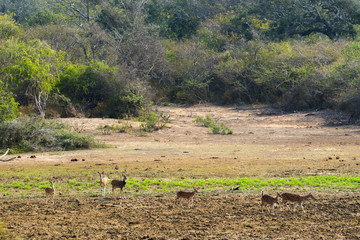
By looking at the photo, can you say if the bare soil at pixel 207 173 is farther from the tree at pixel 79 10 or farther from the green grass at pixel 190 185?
the tree at pixel 79 10

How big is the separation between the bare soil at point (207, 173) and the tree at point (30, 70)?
2405 millimetres

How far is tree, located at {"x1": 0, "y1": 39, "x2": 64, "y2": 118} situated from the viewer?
28.3 m

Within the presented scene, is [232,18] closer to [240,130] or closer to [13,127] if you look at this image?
[240,130]

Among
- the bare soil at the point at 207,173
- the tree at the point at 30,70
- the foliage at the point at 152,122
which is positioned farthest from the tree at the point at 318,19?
the tree at the point at 30,70

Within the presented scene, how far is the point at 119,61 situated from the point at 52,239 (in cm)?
3361

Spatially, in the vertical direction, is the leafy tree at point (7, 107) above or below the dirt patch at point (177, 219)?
below

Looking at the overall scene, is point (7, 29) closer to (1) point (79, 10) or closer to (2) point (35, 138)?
(2) point (35, 138)

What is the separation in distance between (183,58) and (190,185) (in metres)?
32.5

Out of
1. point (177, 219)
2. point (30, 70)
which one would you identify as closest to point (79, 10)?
point (30, 70)

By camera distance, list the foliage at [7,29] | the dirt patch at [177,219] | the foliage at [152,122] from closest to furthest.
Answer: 1. the dirt patch at [177,219]
2. the foliage at [152,122]
3. the foliage at [7,29]

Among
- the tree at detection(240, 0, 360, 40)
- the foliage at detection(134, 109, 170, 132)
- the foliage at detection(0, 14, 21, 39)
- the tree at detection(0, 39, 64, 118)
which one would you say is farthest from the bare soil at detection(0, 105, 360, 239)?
the tree at detection(240, 0, 360, 40)

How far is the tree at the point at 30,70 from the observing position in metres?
28.3

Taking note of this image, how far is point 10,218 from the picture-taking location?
438 inches

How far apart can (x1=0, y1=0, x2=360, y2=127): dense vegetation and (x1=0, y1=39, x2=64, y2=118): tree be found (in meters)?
0.06
